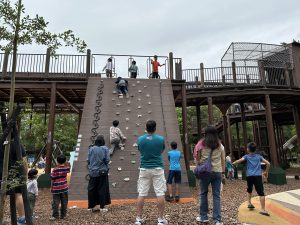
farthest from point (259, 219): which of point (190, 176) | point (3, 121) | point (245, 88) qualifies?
point (245, 88)

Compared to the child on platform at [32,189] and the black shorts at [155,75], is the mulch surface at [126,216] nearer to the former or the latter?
the child on platform at [32,189]

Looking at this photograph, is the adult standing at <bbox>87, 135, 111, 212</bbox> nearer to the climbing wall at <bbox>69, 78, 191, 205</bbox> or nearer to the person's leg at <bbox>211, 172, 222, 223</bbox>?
the climbing wall at <bbox>69, 78, 191, 205</bbox>

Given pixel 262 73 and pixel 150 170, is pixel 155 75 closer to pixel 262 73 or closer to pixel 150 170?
pixel 262 73

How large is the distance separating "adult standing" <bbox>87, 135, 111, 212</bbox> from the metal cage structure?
11.4 meters

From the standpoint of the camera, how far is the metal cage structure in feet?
50.0

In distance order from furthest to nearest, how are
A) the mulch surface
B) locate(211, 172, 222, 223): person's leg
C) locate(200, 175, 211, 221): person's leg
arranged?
the mulch surface < locate(200, 175, 211, 221): person's leg < locate(211, 172, 222, 223): person's leg

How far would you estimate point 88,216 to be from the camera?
17.7 ft

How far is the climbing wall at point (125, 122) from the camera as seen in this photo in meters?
7.35

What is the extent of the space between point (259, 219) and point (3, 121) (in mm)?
4617

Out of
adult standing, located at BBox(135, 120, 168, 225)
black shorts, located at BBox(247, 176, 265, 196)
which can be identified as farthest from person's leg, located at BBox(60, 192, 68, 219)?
black shorts, located at BBox(247, 176, 265, 196)

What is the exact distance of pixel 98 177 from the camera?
5.82 m

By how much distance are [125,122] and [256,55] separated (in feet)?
33.5

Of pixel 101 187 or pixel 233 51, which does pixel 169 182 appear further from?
pixel 233 51

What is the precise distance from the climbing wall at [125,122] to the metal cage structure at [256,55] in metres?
5.60
